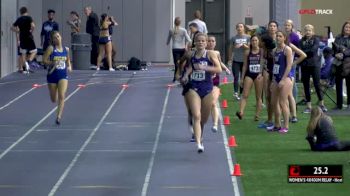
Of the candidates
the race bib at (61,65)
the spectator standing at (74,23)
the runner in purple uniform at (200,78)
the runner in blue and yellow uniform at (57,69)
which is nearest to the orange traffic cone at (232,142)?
the runner in purple uniform at (200,78)

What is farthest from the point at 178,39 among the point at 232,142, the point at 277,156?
the point at 277,156

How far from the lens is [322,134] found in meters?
18.7

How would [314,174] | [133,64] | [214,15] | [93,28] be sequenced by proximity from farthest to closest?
[214,15], [93,28], [133,64], [314,174]

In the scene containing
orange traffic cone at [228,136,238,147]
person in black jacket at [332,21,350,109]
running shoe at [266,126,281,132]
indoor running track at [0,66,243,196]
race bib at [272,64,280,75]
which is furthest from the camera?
person in black jacket at [332,21,350,109]

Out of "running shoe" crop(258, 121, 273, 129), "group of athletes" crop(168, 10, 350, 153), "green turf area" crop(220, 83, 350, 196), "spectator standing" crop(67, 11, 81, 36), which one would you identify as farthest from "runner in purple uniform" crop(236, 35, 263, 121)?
"spectator standing" crop(67, 11, 81, 36)

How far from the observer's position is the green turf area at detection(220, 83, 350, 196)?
1544 centimetres

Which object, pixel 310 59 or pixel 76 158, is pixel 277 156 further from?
pixel 310 59

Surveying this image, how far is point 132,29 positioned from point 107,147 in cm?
2102

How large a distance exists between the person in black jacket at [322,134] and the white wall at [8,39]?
16392 millimetres

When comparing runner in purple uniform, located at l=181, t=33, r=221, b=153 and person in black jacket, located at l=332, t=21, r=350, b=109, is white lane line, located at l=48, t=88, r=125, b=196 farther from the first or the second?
person in black jacket, located at l=332, t=21, r=350, b=109

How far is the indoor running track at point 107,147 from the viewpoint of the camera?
16.0 metres

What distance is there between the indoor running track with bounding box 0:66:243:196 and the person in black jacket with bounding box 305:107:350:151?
148 cm

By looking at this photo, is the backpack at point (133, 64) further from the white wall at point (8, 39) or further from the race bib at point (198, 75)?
the race bib at point (198, 75)

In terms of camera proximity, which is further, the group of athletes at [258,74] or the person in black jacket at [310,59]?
the person in black jacket at [310,59]
